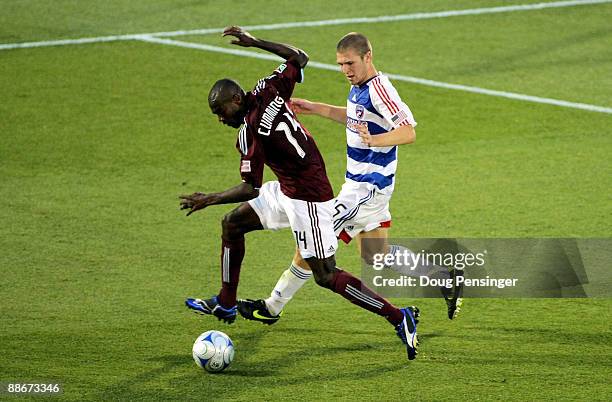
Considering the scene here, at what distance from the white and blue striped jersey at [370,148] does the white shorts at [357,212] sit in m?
0.05

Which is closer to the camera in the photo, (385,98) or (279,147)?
(279,147)

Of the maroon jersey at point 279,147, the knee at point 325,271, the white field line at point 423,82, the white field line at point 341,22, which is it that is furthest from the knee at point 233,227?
the white field line at point 341,22

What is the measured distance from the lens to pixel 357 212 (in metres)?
8.84

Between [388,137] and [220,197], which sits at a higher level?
[388,137]

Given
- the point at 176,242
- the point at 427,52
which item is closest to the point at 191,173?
the point at 176,242

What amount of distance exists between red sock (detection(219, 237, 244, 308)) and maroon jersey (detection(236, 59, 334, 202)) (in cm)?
63

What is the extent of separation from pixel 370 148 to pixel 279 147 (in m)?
0.89

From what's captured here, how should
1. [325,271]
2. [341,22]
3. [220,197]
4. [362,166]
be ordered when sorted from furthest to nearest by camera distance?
[341,22]
[362,166]
[325,271]
[220,197]

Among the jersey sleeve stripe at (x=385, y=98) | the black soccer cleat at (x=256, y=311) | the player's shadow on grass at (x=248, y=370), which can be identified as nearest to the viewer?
the player's shadow on grass at (x=248, y=370)

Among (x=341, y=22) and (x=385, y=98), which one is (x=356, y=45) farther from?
(x=341, y=22)

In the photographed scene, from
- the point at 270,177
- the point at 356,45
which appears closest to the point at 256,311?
the point at 356,45

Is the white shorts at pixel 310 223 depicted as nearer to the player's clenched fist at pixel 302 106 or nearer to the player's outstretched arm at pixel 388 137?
the player's outstretched arm at pixel 388 137

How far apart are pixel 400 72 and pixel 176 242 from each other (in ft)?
19.3

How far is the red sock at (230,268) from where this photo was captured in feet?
28.8
